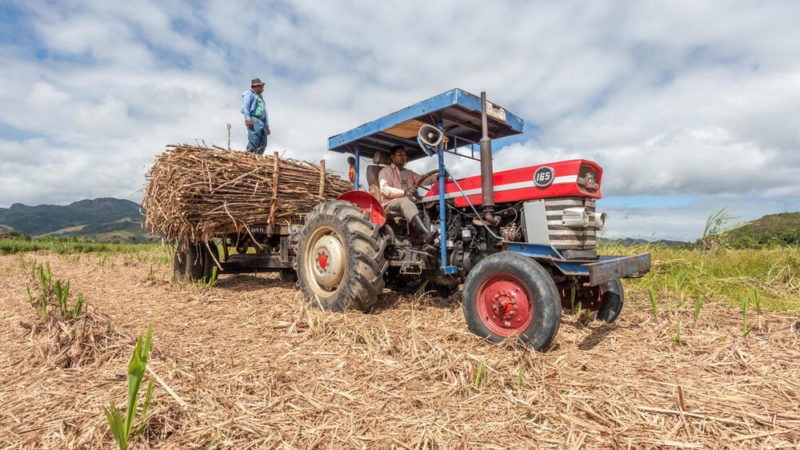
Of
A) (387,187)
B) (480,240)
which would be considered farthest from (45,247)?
(480,240)

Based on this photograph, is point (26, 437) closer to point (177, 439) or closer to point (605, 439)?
point (177, 439)

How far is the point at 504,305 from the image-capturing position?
309cm

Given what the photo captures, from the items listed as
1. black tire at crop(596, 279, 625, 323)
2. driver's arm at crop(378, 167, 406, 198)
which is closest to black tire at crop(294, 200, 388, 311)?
driver's arm at crop(378, 167, 406, 198)

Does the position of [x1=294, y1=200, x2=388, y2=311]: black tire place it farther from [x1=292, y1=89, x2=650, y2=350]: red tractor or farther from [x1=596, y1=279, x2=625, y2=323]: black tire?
[x1=596, y1=279, x2=625, y2=323]: black tire

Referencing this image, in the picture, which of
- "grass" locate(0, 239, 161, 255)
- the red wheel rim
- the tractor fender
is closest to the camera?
the red wheel rim

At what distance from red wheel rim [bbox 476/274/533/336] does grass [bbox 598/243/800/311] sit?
8.38ft

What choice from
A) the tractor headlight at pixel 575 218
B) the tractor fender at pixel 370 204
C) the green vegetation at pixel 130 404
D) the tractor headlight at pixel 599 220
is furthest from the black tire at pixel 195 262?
the tractor headlight at pixel 599 220

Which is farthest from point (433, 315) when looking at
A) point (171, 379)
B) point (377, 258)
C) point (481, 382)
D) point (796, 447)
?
point (796, 447)

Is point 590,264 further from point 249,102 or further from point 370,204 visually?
point 249,102

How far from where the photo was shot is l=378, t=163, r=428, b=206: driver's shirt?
4702 mm

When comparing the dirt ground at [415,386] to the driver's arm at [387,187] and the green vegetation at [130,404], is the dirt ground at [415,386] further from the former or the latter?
the driver's arm at [387,187]

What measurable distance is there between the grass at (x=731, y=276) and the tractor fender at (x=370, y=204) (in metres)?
3.14

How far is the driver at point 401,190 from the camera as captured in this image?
426 centimetres

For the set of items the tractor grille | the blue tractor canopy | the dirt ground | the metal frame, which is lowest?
the dirt ground
